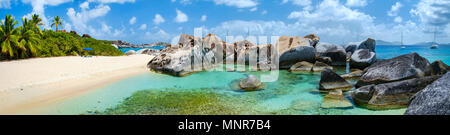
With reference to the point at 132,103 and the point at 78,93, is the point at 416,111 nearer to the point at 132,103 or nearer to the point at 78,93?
the point at 132,103

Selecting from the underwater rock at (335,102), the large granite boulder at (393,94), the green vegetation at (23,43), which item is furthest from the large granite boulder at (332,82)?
the green vegetation at (23,43)

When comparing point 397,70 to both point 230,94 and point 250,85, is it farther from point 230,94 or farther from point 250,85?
point 230,94

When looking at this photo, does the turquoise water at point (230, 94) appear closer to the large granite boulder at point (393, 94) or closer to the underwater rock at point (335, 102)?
the underwater rock at point (335, 102)

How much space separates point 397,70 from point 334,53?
9.92 m

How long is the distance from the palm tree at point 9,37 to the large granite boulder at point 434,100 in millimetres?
22585

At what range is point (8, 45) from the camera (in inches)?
A: 637

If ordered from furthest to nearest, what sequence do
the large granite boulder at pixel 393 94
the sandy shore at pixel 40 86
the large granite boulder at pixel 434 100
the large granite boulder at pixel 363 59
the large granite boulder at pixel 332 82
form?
the large granite boulder at pixel 363 59 < the large granite boulder at pixel 332 82 < the sandy shore at pixel 40 86 < the large granite boulder at pixel 393 94 < the large granite boulder at pixel 434 100

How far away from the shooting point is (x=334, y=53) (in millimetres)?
18828

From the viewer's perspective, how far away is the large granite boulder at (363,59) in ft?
50.3

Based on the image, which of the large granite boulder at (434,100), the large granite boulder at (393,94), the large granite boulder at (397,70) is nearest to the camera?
the large granite boulder at (434,100)

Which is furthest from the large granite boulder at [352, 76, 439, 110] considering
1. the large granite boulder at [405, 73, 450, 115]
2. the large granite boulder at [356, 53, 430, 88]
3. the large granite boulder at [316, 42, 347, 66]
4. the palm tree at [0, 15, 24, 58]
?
the palm tree at [0, 15, 24, 58]
